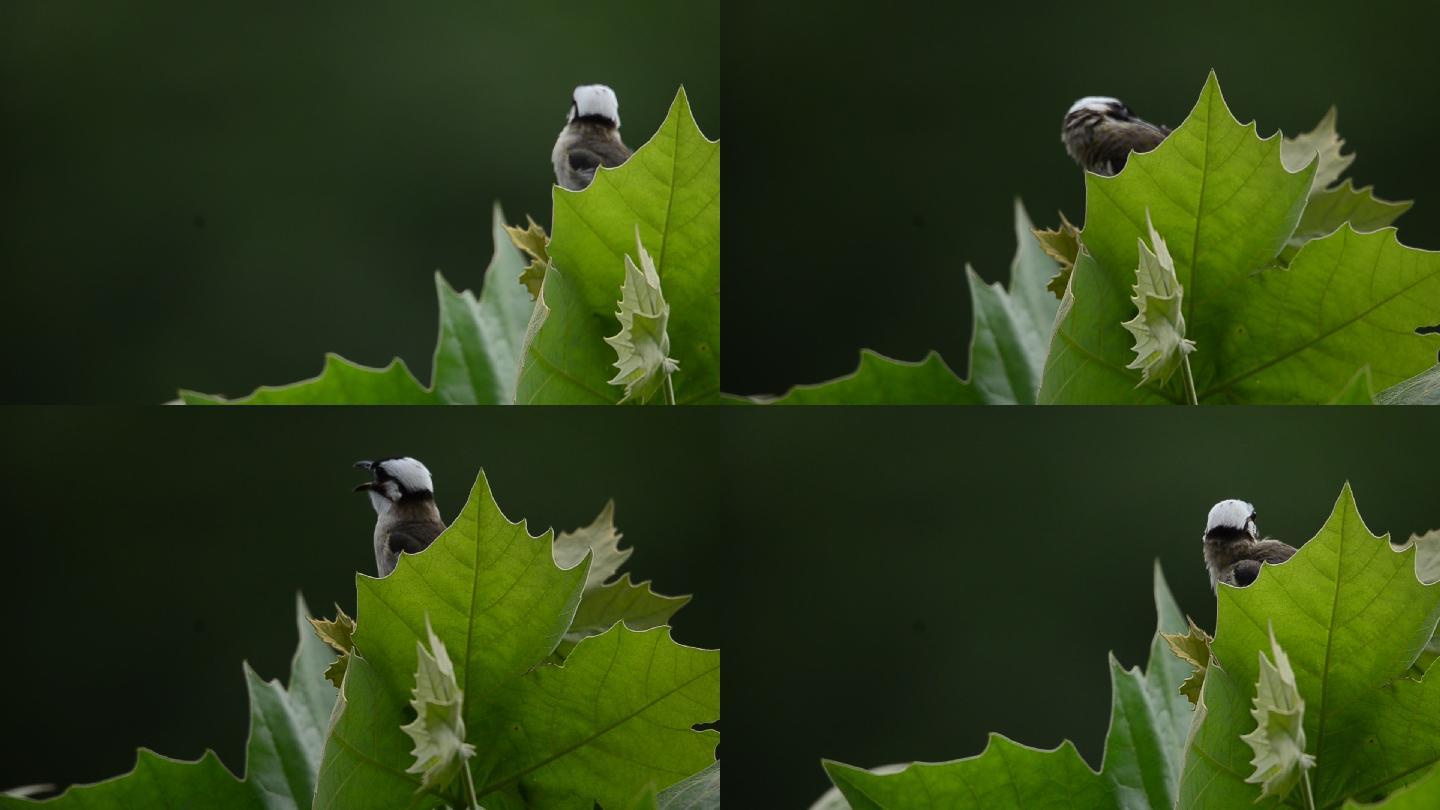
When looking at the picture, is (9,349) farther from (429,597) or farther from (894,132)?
(894,132)

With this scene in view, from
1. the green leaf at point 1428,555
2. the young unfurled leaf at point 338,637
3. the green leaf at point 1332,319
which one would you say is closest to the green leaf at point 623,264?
the young unfurled leaf at point 338,637

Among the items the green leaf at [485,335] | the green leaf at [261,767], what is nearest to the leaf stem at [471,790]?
the green leaf at [261,767]

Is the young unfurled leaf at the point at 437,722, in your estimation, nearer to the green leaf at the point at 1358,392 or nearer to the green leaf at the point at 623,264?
the green leaf at the point at 623,264

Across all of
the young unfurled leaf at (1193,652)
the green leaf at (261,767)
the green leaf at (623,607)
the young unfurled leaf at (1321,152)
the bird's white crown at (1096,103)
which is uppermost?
the bird's white crown at (1096,103)

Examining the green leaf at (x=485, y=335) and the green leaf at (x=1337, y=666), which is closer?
the green leaf at (x=1337, y=666)

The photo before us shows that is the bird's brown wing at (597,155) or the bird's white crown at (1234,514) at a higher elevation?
the bird's brown wing at (597,155)
